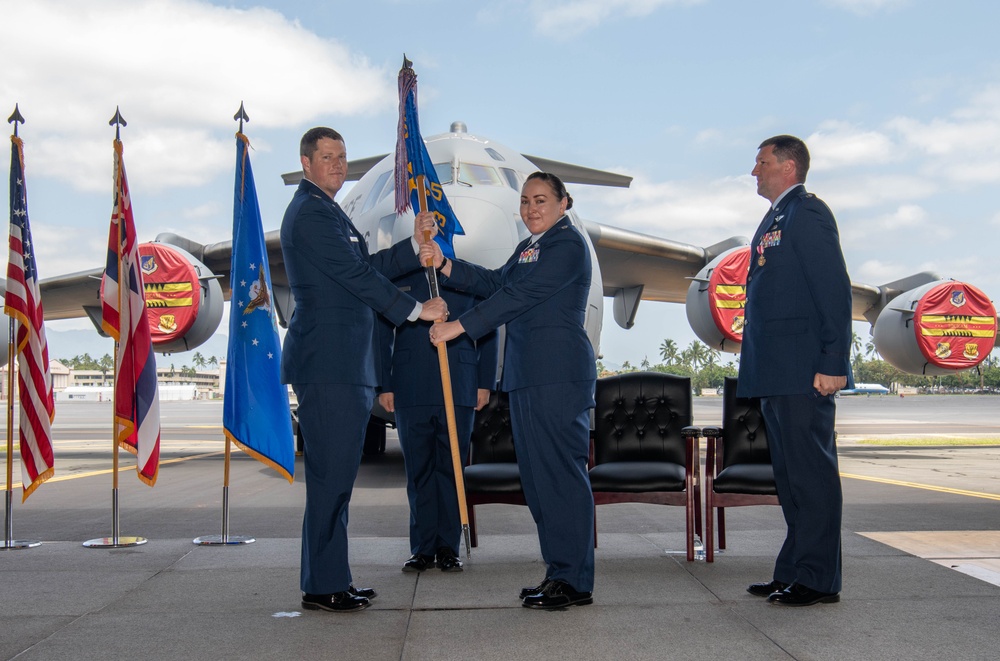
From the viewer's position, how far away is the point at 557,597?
352 centimetres

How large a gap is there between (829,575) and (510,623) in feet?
4.72

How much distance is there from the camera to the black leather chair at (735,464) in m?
4.37

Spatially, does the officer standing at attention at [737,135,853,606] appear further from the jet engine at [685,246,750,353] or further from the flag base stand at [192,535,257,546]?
the jet engine at [685,246,750,353]

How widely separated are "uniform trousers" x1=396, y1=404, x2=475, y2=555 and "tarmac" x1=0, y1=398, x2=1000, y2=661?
0.74 ft

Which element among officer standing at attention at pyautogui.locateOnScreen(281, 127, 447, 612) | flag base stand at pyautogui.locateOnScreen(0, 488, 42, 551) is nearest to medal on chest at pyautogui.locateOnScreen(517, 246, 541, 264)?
officer standing at attention at pyautogui.locateOnScreen(281, 127, 447, 612)

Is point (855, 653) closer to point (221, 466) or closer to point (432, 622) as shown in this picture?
point (432, 622)

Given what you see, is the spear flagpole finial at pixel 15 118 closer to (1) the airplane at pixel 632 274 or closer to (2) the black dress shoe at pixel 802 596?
(1) the airplane at pixel 632 274

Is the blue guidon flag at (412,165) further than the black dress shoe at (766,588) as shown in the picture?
Yes

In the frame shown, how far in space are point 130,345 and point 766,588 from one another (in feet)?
13.5

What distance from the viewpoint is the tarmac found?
2.97 metres

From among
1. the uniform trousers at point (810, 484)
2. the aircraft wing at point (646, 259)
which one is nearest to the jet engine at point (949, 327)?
the aircraft wing at point (646, 259)

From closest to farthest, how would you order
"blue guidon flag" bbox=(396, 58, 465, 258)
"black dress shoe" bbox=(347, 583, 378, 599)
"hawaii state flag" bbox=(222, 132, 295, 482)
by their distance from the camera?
1. "black dress shoe" bbox=(347, 583, 378, 599)
2. "blue guidon flag" bbox=(396, 58, 465, 258)
3. "hawaii state flag" bbox=(222, 132, 295, 482)

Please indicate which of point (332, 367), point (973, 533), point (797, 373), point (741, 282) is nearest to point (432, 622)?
point (332, 367)

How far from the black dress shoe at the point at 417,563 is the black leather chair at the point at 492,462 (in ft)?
1.48
